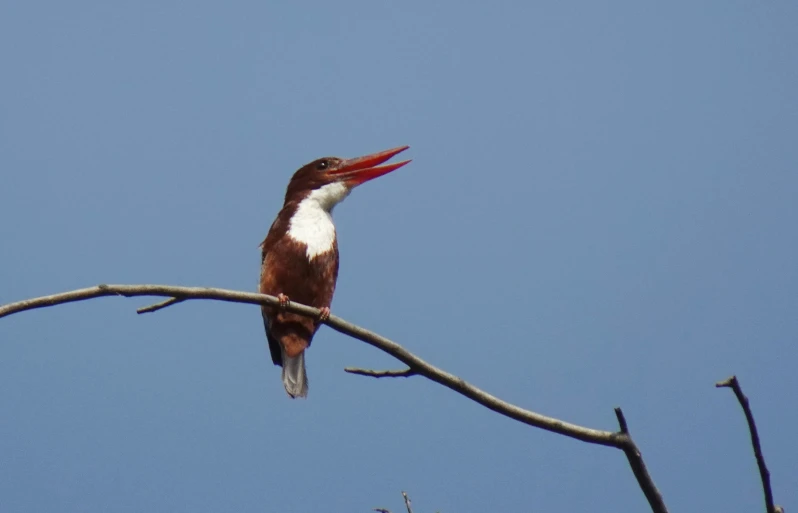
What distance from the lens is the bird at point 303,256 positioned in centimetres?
463

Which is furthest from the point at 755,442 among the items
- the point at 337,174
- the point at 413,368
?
the point at 337,174

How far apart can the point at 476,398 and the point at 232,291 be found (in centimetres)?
86

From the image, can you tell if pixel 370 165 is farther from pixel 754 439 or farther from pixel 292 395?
pixel 754 439

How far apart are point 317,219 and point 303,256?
400mm

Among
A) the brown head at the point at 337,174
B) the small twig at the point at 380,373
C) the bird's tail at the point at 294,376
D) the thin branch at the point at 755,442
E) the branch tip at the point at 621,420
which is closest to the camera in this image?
the thin branch at the point at 755,442

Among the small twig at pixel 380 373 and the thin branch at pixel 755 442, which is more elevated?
the small twig at pixel 380 373

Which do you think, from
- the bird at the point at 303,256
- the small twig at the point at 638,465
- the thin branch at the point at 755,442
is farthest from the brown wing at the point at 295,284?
the thin branch at the point at 755,442

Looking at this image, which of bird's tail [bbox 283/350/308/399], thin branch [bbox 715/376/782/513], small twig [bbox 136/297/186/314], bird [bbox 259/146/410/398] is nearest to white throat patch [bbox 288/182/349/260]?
bird [bbox 259/146/410/398]

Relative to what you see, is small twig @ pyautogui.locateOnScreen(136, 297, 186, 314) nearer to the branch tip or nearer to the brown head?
the branch tip

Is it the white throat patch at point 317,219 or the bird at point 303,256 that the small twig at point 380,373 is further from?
the white throat patch at point 317,219

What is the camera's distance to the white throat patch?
480cm

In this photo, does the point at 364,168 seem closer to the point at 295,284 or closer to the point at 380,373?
the point at 295,284

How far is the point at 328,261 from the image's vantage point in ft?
15.7

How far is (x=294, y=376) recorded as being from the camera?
476 cm
